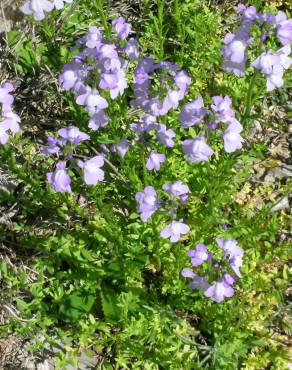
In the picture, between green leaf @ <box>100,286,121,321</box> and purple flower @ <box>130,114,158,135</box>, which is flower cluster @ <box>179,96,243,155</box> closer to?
purple flower @ <box>130,114,158,135</box>

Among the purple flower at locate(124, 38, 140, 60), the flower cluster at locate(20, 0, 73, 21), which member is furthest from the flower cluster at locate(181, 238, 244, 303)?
the flower cluster at locate(20, 0, 73, 21)

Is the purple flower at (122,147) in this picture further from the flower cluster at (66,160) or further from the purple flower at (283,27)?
the purple flower at (283,27)

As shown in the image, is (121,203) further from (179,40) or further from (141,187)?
(179,40)

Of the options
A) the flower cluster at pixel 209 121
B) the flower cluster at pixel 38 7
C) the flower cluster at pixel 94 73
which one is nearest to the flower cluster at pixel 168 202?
the flower cluster at pixel 209 121

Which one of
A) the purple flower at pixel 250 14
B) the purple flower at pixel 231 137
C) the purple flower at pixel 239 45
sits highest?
the purple flower at pixel 250 14

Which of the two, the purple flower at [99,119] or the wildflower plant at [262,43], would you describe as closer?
the wildflower plant at [262,43]

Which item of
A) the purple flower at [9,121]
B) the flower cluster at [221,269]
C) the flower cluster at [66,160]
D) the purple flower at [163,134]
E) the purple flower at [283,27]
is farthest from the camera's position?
the purple flower at [163,134]

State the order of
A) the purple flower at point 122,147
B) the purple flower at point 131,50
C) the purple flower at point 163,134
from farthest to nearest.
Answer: the purple flower at point 122,147 < the purple flower at point 131,50 < the purple flower at point 163,134

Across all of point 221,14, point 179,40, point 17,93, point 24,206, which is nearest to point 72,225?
point 24,206
